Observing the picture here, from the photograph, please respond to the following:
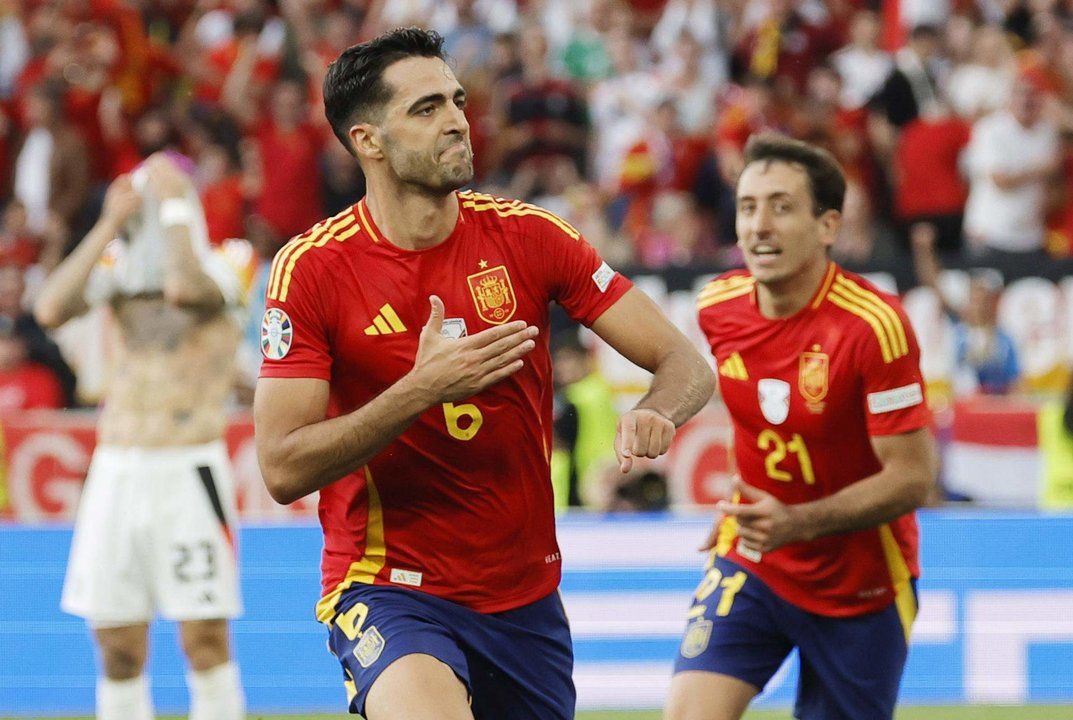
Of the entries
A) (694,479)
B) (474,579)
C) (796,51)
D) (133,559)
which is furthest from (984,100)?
(474,579)

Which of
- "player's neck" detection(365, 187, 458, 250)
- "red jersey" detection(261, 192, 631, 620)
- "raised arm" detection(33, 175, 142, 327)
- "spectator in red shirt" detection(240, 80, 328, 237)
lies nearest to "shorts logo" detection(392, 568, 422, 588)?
"red jersey" detection(261, 192, 631, 620)

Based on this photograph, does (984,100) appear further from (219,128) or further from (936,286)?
(219,128)

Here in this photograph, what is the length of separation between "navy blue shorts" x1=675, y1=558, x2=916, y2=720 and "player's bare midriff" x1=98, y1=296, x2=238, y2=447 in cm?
276

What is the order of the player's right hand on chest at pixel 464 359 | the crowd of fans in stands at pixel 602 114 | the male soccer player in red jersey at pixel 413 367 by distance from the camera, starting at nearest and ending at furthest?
1. the player's right hand on chest at pixel 464 359
2. the male soccer player in red jersey at pixel 413 367
3. the crowd of fans in stands at pixel 602 114

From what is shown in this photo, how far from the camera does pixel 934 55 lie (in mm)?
14320

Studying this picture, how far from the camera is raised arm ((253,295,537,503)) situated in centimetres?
455

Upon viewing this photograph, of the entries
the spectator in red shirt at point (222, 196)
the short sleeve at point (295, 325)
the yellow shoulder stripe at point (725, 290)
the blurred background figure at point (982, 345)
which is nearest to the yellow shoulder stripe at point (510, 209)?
the short sleeve at point (295, 325)

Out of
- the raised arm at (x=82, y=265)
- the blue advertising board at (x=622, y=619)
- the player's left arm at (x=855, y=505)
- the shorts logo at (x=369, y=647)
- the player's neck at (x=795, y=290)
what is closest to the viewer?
the shorts logo at (x=369, y=647)

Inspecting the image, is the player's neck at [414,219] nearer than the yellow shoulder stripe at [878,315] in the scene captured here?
Yes

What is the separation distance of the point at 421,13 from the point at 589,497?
6832 millimetres

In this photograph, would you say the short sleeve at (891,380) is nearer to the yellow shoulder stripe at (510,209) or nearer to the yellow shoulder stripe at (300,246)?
the yellow shoulder stripe at (510,209)

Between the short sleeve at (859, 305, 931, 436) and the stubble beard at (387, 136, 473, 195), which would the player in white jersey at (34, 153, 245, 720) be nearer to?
the stubble beard at (387, 136, 473, 195)

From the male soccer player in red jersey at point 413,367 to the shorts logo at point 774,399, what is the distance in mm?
1003

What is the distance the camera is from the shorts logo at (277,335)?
4.82m
